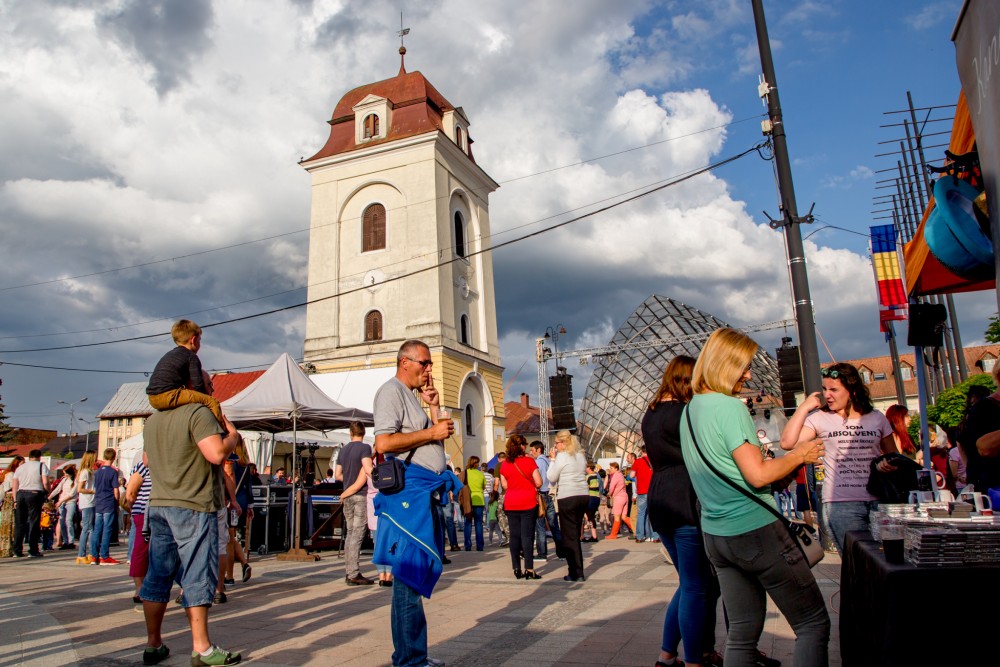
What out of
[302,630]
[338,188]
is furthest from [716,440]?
[338,188]

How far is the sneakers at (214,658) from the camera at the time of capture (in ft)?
14.2

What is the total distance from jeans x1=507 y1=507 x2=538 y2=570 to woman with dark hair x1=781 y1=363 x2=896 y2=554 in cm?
448

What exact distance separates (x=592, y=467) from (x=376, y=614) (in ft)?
38.0

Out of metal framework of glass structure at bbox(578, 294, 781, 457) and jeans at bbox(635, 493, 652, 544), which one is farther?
metal framework of glass structure at bbox(578, 294, 781, 457)

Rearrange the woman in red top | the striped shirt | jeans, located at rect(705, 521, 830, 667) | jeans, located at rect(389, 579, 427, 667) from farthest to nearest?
the woman in red top, the striped shirt, jeans, located at rect(389, 579, 427, 667), jeans, located at rect(705, 521, 830, 667)

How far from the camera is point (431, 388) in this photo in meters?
4.25

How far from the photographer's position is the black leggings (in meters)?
8.79

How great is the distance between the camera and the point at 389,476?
3.67m

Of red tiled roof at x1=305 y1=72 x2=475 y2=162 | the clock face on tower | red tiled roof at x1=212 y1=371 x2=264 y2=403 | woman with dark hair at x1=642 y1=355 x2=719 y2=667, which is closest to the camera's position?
woman with dark hair at x1=642 y1=355 x2=719 y2=667

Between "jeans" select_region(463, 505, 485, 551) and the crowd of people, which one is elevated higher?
the crowd of people

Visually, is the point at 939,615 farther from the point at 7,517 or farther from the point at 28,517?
the point at 7,517

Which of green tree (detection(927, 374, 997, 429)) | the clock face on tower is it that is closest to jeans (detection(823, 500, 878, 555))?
green tree (detection(927, 374, 997, 429))

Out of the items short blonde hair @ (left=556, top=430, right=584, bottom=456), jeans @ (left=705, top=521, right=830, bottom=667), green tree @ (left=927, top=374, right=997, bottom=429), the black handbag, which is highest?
green tree @ (left=927, top=374, right=997, bottom=429)

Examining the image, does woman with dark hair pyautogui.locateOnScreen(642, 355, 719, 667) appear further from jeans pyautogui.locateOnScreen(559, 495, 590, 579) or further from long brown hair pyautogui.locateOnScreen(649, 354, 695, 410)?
jeans pyautogui.locateOnScreen(559, 495, 590, 579)
